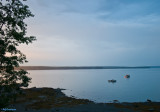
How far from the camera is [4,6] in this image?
38.3ft

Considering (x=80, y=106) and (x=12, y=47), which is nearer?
(x=12, y=47)

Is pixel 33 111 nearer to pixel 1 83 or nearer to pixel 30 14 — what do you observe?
pixel 1 83

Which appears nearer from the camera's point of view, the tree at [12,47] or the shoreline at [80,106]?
the tree at [12,47]

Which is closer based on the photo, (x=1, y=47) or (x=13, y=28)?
(x=1, y=47)

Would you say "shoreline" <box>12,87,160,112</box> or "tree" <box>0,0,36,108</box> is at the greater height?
"tree" <box>0,0,36,108</box>

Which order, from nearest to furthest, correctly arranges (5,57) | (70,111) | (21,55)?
(5,57) < (21,55) < (70,111)

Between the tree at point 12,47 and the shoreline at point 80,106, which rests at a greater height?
the tree at point 12,47

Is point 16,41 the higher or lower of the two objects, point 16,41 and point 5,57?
the higher

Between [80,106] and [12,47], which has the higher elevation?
[12,47]

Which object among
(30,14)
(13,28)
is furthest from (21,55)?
(30,14)

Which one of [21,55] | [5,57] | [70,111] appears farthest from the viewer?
[70,111]

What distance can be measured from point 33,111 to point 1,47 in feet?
68.3

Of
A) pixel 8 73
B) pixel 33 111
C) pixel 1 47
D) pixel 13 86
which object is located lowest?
pixel 33 111

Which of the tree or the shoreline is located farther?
the shoreline
